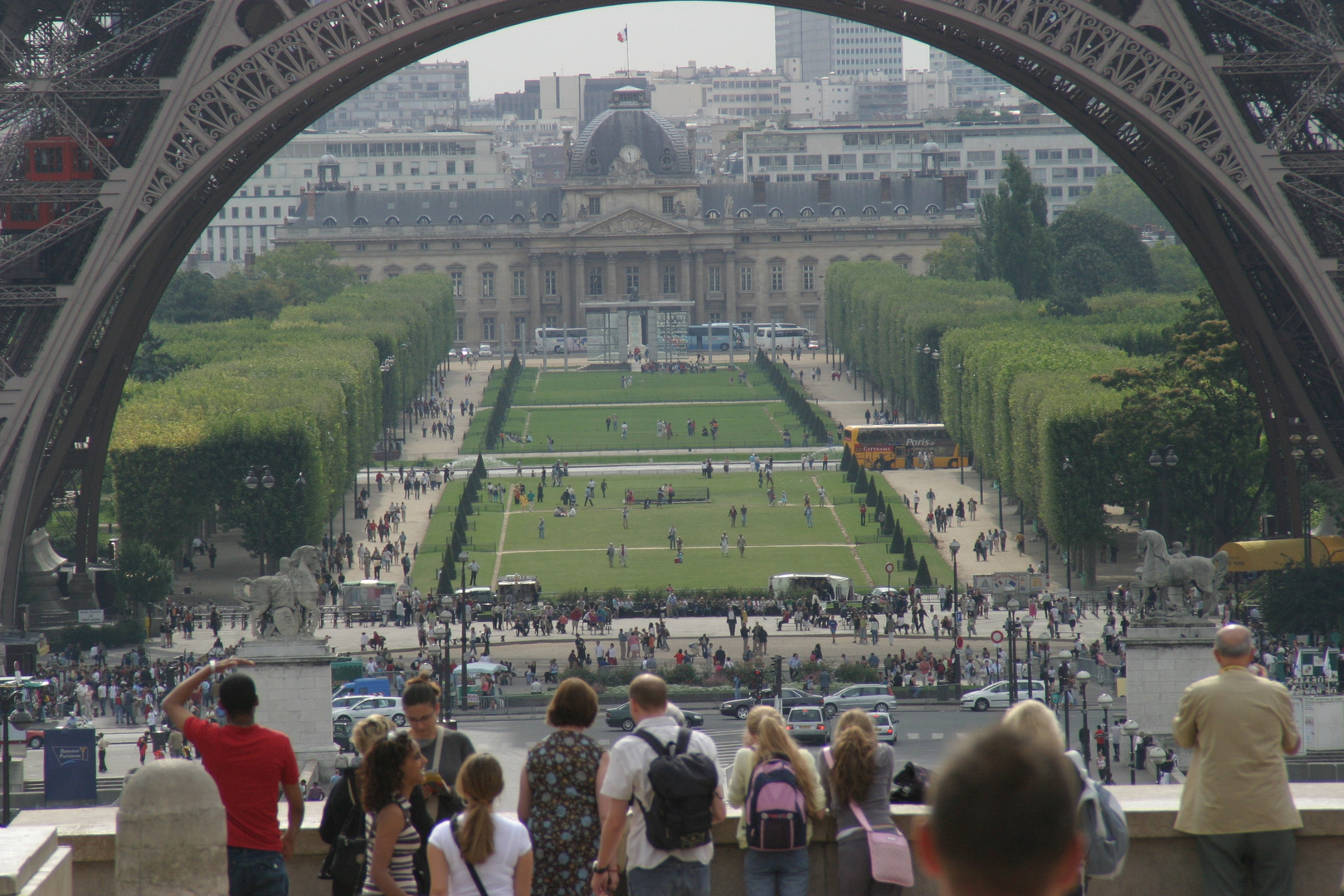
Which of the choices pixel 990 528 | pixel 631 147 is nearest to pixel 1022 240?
pixel 631 147

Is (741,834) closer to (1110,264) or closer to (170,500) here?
(170,500)

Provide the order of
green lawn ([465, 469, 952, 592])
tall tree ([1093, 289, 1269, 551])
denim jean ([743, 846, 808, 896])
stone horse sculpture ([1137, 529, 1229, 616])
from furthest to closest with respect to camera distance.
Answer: green lawn ([465, 469, 952, 592]) → tall tree ([1093, 289, 1269, 551]) → stone horse sculpture ([1137, 529, 1229, 616]) → denim jean ([743, 846, 808, 896])

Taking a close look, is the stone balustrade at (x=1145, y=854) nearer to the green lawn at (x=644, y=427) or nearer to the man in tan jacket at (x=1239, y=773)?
the man in tan jacket at (x=1239, y=773)

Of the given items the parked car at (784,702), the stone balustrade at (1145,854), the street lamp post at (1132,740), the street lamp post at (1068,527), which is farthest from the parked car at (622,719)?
the stone balustrade at (1145,854)

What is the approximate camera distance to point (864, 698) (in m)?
43.8

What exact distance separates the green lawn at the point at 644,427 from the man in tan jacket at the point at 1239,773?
82989mm

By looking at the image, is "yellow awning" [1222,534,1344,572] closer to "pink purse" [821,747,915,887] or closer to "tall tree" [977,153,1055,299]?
"pink purse" [821,747,915,887]

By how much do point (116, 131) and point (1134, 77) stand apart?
18.5 m

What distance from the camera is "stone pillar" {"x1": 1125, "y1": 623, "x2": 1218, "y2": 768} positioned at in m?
31.4

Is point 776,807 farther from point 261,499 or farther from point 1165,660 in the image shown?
point 261,499

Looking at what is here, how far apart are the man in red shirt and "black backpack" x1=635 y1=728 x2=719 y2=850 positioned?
76.7 inches

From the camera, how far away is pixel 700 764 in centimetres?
1048

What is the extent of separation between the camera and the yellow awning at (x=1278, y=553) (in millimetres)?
48219

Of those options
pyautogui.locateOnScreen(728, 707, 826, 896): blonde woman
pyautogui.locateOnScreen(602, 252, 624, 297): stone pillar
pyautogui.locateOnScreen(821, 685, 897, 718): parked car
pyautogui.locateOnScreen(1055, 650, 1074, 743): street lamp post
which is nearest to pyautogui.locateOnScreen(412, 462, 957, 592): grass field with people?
pyautogui.locateOnScreen(1055, 650, 1074, 743): street lamp post
